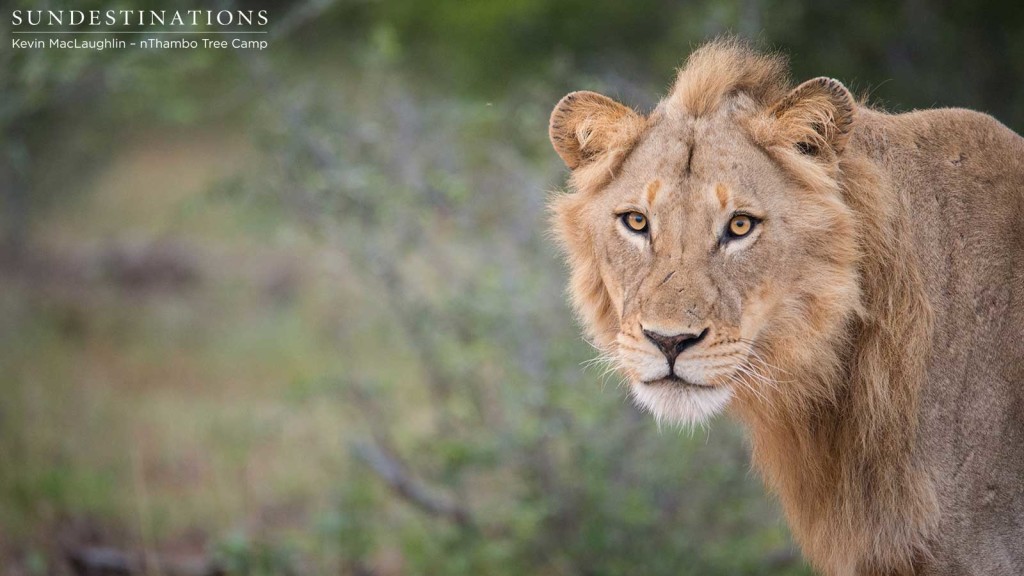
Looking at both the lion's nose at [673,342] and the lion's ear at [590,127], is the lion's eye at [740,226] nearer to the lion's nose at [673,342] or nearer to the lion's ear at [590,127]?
the lion's nose at [673,342]

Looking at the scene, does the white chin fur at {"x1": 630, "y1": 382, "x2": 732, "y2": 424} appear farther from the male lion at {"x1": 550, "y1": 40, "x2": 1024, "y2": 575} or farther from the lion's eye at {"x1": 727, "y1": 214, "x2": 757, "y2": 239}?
the lion's eye at {"x1": 727, "y1": 214, "x2": 757, "y2": 239}

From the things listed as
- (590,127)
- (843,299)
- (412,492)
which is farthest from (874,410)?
(412,492)

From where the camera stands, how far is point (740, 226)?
3.35 metres

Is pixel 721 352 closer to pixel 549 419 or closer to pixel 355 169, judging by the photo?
pixel 549 419

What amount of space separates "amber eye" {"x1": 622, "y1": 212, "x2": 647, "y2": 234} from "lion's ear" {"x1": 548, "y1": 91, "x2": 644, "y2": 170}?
30cm

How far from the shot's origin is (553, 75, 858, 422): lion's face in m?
3.28

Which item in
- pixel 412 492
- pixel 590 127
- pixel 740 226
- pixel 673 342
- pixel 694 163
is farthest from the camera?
pixel 412 492

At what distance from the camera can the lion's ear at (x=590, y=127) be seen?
374 cm

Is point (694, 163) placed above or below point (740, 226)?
above

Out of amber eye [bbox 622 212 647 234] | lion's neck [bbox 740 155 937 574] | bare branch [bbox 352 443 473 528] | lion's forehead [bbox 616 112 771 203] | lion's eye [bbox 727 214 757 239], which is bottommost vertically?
bare branch [bbox 352 443 473 528]

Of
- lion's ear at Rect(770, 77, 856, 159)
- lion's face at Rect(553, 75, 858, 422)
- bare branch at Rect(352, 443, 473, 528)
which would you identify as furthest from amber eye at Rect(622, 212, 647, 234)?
bare branch at Rect(352, 443, 473, 528)

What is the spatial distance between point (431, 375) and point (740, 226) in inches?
185

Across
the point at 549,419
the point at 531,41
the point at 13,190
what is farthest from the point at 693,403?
the point at 13,190

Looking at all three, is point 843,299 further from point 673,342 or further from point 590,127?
point 590,127
